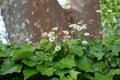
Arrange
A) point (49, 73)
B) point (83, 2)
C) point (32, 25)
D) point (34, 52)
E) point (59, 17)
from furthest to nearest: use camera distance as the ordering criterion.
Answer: point (83, 2), point (59, 17), point (32, 25), point (34, 52), point (49, 73)

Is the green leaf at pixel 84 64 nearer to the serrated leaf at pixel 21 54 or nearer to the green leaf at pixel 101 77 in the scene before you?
the green leaf at pixel 101 77

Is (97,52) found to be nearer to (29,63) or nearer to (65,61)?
(65,61)

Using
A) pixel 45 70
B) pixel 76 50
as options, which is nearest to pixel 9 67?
pixel 45 70

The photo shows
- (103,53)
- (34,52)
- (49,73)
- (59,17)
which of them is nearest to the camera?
(49,73)

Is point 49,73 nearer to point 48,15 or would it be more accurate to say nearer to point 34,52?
point 34,52

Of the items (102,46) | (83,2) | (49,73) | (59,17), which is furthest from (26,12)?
(49,73)

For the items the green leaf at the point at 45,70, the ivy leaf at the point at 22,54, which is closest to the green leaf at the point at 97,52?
the green leaf at the point at 45,70
